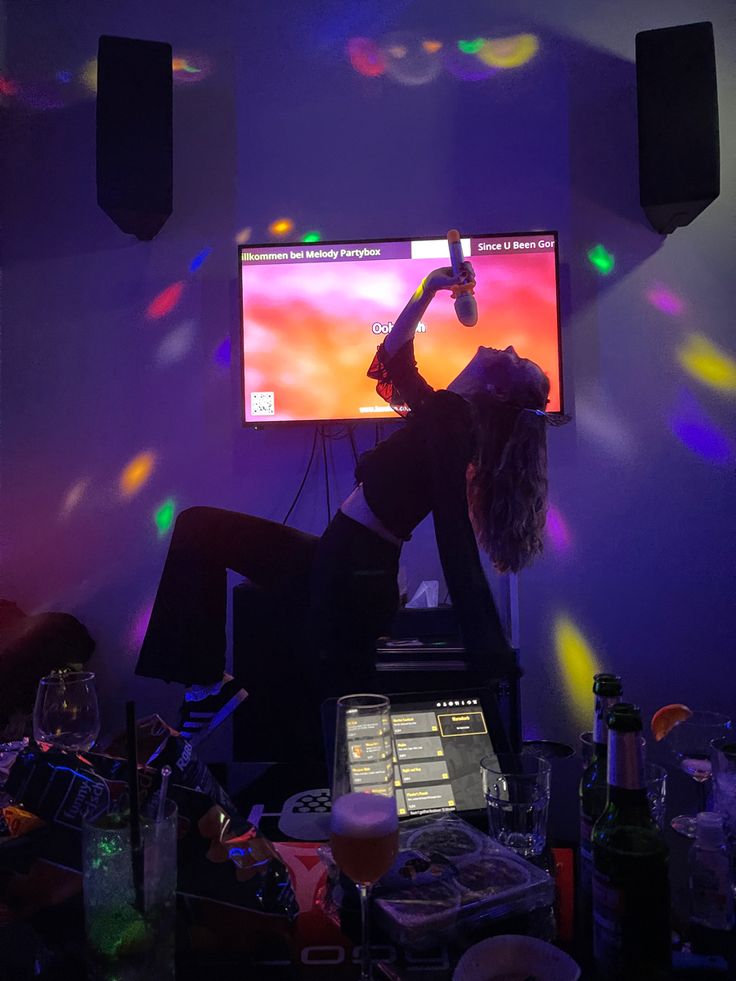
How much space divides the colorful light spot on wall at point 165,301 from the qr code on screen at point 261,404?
56 cm

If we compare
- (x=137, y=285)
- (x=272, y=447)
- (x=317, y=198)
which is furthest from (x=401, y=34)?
(x=272, y=447)

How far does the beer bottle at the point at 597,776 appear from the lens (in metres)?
0.81

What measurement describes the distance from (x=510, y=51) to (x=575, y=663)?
2403mm

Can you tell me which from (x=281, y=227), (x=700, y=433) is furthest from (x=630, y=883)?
(x=281, y=227)

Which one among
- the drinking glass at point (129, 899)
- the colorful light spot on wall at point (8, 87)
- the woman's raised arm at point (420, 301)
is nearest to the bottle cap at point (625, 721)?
the drinking glass at point (129, 899)

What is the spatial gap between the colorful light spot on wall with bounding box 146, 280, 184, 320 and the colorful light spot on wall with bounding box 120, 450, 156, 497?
1.81 feet

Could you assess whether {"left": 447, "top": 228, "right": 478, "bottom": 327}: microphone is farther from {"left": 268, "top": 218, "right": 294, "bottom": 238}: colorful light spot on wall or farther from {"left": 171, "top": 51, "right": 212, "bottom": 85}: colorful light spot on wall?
{"left": 171, "top": 51, "right": 212, "bottom": 85}: colorful light spot on wall

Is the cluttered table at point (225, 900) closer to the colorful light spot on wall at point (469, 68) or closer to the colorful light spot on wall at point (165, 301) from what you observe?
the colorful light spot on wall at point (165, 301)

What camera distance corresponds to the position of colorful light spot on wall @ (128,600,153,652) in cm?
286

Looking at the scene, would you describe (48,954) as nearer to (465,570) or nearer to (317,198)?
(465,570)

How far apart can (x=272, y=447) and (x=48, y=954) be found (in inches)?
91.1

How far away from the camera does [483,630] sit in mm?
1714

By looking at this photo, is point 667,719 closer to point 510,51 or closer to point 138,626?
point 138,626

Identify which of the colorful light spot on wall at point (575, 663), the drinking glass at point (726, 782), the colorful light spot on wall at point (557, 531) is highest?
the colorful light spot on wall at point (557, 531)
